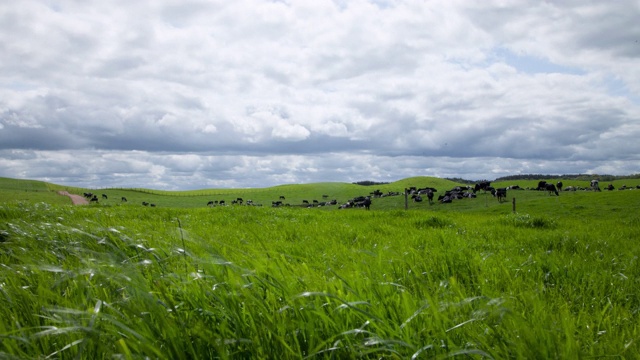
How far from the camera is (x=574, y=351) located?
8.46 feet

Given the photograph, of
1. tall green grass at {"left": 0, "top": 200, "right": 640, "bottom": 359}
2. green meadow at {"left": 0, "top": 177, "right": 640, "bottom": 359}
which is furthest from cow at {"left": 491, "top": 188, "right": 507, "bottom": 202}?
tall green grass at {"left": 0, "top": 200, "right": 640, "bottom": 359}

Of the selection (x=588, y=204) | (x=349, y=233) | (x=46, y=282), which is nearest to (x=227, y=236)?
(x=349, y=233)

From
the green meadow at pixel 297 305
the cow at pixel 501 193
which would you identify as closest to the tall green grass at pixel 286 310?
the green meadow at pixel 297 305

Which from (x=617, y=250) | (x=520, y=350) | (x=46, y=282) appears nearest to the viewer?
(x=520, y=350)

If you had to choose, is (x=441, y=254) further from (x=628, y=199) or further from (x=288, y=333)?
(x=628, y=199)

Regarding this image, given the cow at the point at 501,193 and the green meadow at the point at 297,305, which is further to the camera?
the cow at the point at 501,193

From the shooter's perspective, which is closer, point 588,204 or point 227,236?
point 227,236

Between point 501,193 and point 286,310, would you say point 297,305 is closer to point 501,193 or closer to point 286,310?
point 286,310

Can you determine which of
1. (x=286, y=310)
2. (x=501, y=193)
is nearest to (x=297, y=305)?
(x=286, y=310)

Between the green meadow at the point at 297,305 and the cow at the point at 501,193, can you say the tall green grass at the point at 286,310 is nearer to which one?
the green meadow at the point at 297,305

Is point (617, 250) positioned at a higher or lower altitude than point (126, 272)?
lower

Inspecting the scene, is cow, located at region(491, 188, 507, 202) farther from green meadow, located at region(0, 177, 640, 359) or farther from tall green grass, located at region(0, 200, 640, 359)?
tall green grass, located at region(0, 200, 640, 359)

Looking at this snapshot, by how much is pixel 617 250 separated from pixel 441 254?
6.23 m

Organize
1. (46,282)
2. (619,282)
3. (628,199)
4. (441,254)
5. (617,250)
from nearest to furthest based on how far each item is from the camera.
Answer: (46,282) < (619,282) < (441,254) < (617,250) < (628,199)
